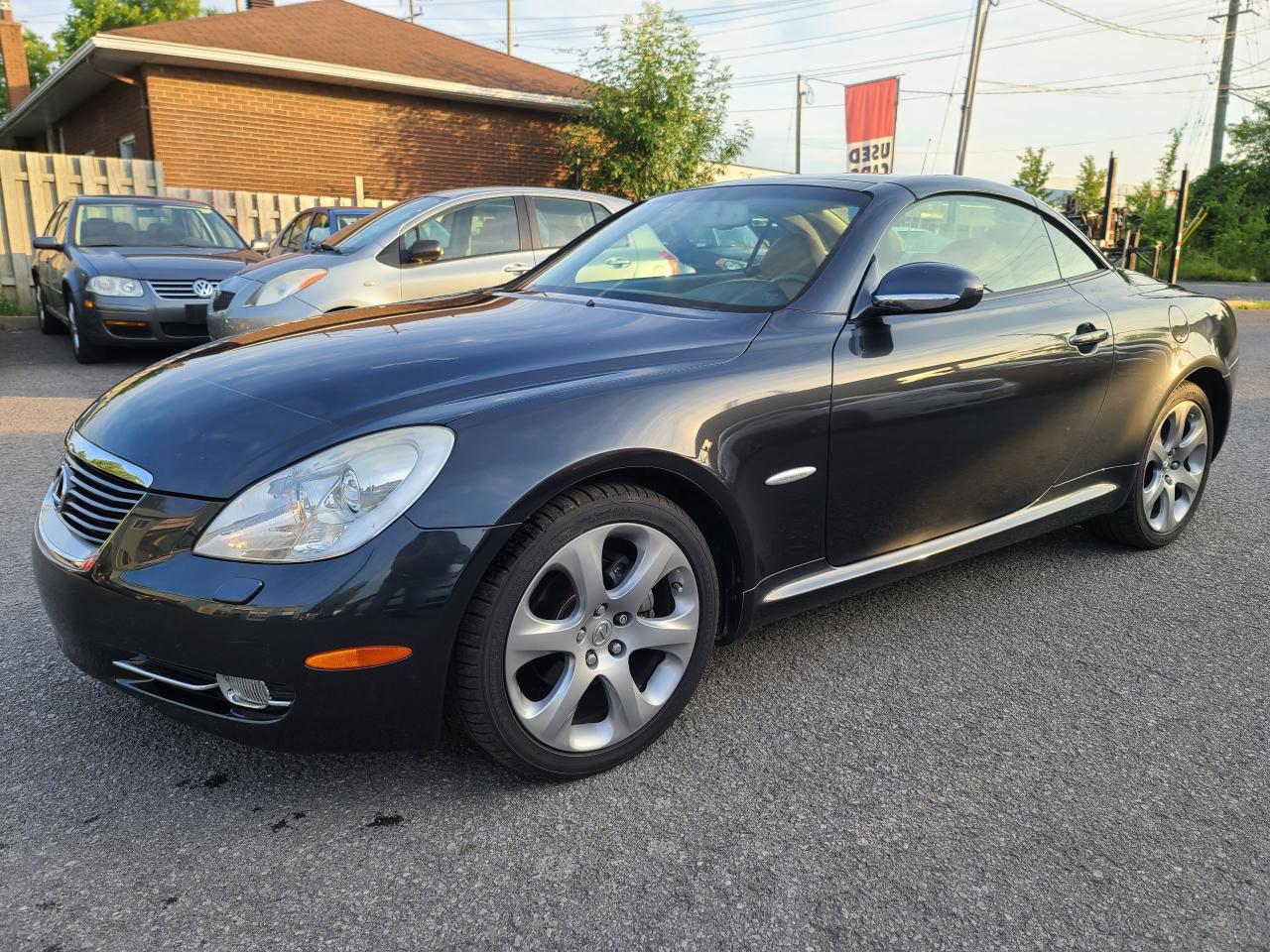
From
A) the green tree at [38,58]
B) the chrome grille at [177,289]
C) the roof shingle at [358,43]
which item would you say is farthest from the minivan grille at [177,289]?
the green tree at [38,58]

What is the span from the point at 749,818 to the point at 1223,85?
39.5 meters

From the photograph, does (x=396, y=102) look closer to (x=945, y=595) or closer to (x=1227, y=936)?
(x=945, y=595)

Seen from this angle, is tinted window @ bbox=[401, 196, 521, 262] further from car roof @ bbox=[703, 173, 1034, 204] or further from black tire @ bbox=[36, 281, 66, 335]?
black tire @ bbox=[36, 281, 66, 335]

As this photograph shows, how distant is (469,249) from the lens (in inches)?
307

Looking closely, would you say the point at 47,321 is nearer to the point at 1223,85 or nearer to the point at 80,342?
the point at 80,342

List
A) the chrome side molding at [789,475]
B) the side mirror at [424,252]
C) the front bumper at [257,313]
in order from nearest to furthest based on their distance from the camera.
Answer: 1. the chrome side molding at [789,475]
2. the front bumper at [257,313]
3. the side mirror at [424,252]

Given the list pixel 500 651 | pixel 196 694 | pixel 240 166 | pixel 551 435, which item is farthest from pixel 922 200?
pixel 240 166

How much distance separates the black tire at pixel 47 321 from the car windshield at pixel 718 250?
370 inches

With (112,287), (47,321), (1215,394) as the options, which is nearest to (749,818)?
(1215,394)

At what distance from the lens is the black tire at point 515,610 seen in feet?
7.16

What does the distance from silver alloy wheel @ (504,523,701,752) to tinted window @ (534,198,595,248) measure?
5.99m

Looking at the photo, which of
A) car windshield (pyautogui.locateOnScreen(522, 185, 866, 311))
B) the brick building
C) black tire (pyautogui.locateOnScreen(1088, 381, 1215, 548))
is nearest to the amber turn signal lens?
car windshield (pyautogui.locateOnScreen(522, 185, 866, 311))

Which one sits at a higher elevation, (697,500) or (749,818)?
(697,500)

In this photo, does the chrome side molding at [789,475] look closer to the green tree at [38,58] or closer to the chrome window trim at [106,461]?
the chrome window trim at [106,461]
